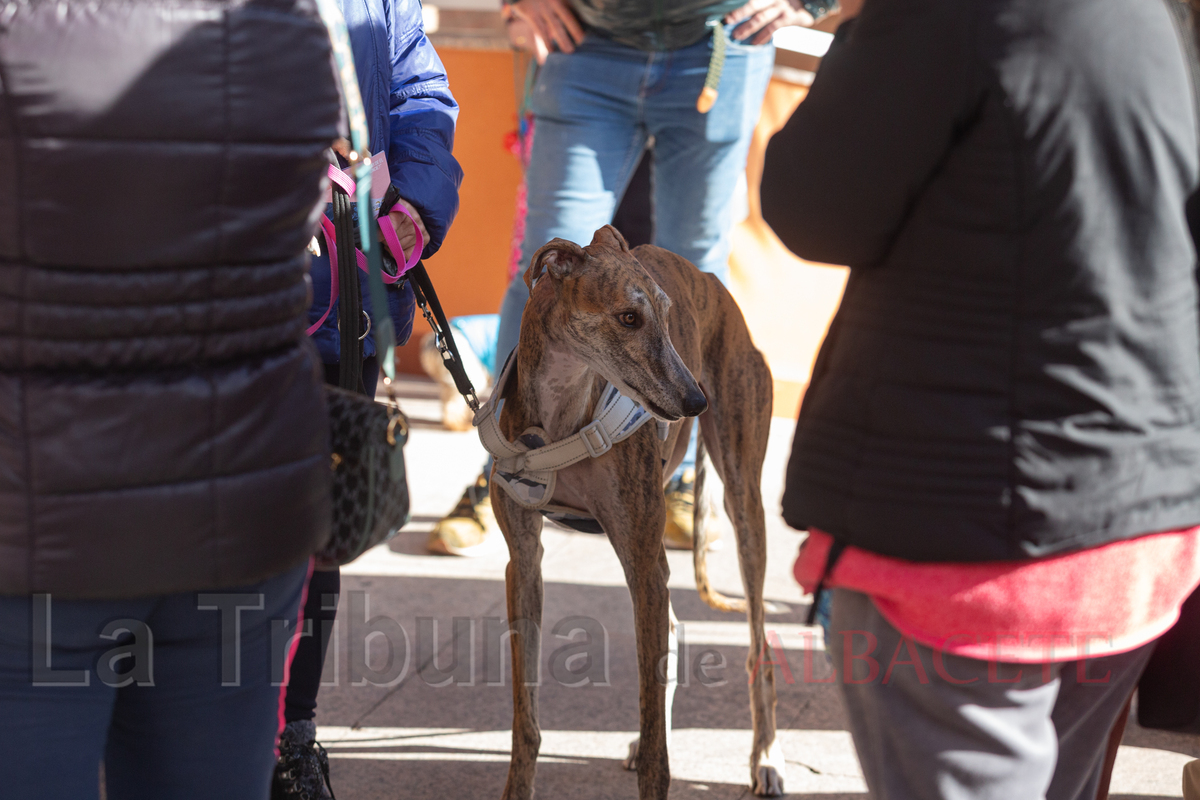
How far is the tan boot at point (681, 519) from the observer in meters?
4.48

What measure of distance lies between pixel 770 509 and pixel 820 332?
184cm

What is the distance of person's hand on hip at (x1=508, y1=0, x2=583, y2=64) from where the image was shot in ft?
12.5

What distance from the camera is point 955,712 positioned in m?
1.43

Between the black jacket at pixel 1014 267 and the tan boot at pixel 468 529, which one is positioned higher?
the black jacket at pixel 1014 267

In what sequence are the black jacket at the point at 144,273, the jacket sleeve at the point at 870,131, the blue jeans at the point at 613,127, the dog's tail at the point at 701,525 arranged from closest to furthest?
1. the black jacket at the point at 144,273
2. the jacket sleeve at the point at 870,131
3. the dog's tail at the point at 701,525
4. the blue jeans at the point at 613,127

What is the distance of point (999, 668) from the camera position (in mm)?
1451

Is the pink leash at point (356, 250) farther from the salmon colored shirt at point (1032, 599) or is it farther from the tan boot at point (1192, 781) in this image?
the tan boot at point (1192, 781)

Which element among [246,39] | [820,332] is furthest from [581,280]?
[820,332]

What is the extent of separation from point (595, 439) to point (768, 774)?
1.05m

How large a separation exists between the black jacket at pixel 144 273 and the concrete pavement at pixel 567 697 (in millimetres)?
1673

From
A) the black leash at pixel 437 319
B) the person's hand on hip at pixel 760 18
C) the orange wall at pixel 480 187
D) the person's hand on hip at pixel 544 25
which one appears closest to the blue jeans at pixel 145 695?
the black leash at pixel 437 319

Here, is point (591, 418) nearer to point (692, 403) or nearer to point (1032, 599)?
point (692, 403)

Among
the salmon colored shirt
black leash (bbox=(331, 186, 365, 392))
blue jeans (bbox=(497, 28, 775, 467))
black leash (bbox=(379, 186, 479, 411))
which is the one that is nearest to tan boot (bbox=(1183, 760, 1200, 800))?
the salmon colored shirt

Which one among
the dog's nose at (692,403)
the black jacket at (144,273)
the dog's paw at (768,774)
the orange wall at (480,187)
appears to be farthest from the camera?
the orange wall at (480,187)
